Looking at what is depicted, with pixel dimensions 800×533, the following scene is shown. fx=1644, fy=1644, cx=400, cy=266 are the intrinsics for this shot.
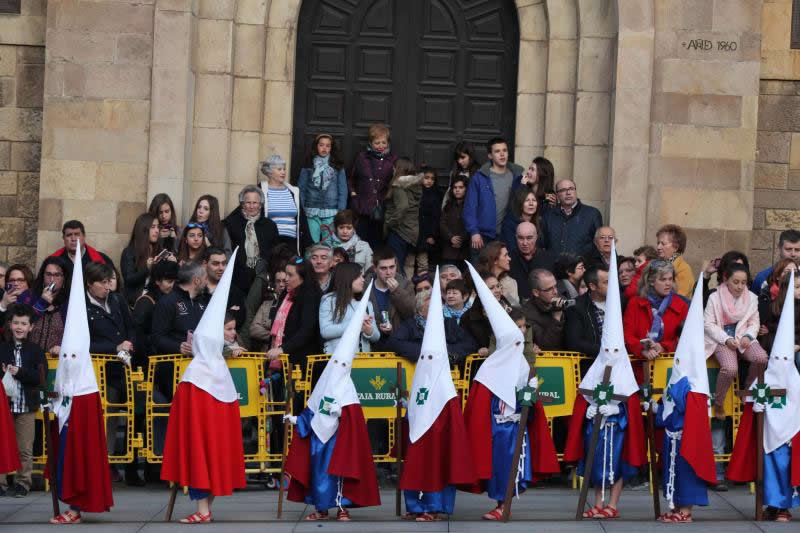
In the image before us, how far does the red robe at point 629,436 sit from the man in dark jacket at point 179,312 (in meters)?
3.29

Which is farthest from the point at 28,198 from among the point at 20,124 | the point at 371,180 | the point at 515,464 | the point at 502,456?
the point at 515,464

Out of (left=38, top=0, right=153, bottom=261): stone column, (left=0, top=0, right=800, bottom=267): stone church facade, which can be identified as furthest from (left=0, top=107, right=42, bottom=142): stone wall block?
(left=38, top=0, right=153, bottom=261): stone column

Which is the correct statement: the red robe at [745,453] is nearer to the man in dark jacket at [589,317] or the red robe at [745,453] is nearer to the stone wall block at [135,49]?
the man in dark jacket at [589,317]

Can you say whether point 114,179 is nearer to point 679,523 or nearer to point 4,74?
point 4,74

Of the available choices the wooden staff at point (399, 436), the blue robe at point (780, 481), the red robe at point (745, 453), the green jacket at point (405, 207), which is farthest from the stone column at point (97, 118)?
the blue robe at point (780, 481)

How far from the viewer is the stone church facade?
645 inches

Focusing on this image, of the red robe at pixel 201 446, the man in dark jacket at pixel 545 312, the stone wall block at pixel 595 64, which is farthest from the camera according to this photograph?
the stone wall block at pixel 595 64

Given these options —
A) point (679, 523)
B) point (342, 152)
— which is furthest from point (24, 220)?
point (679, 523)

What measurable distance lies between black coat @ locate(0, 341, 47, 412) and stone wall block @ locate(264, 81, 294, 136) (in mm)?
4846

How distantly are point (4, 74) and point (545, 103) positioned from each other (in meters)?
5.67

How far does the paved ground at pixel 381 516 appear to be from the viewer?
37.4 ft

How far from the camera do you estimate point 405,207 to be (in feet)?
52.2

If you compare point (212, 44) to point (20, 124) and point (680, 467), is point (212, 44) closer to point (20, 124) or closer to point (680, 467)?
point (20, 124)

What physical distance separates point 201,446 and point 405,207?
495 centimetres
